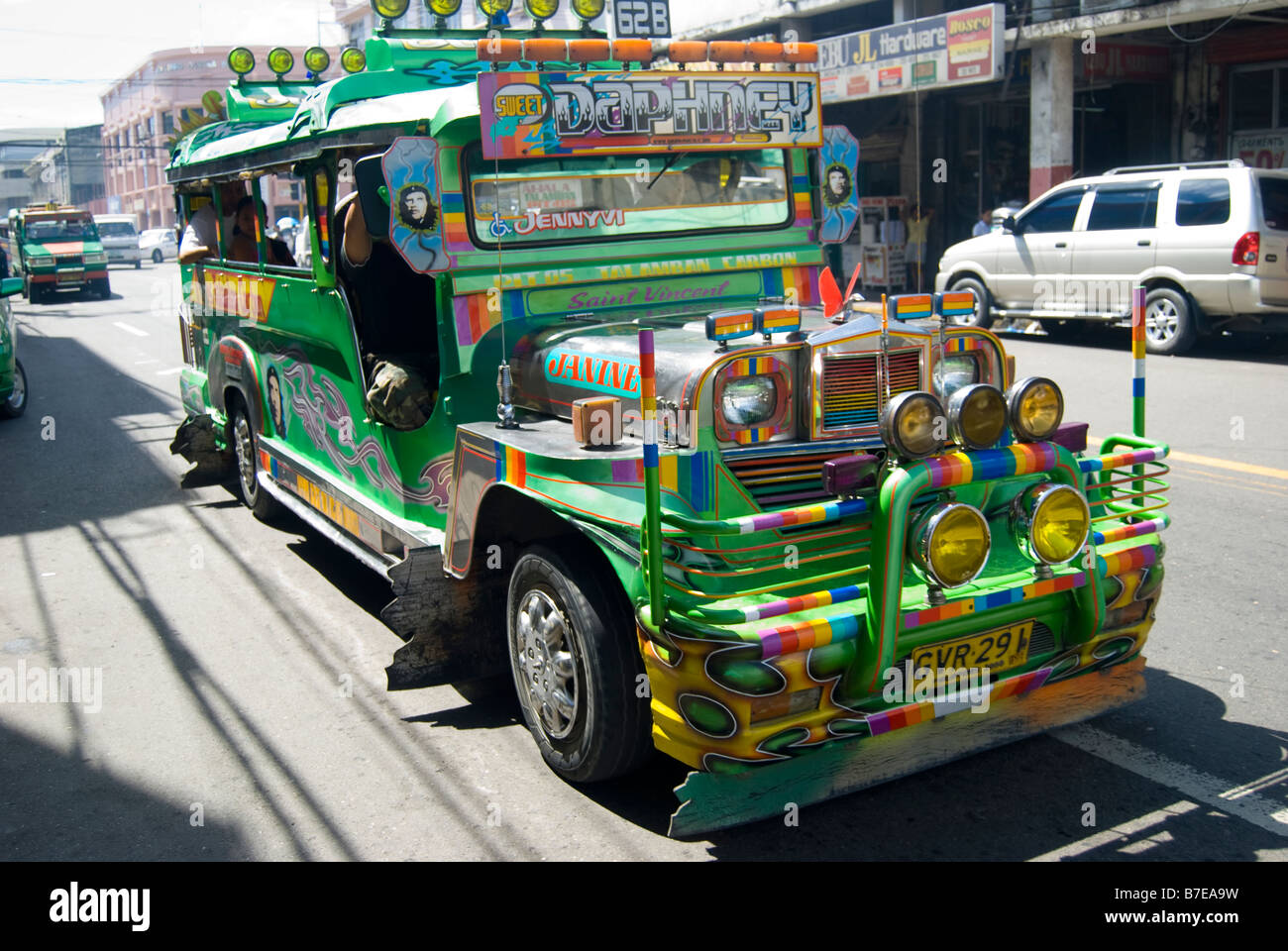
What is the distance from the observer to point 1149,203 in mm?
14156

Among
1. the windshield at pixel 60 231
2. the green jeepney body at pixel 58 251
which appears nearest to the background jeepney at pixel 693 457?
the green jeepney body at pixel 58 251

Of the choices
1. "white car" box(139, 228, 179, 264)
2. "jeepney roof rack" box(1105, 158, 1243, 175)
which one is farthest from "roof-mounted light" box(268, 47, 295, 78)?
"white car" box(139, 228, 179, 264)

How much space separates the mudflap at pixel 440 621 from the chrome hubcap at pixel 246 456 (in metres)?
3.81

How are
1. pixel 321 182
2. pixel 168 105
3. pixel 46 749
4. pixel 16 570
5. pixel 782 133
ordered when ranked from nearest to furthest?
pixel 46 749 < pixel 782 133 < pixel 321 182 < pixel 16 570 < pixel 168 105

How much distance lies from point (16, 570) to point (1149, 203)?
12566mm

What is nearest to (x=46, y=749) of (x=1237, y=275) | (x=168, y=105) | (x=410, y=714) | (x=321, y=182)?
(x=410, y=714)

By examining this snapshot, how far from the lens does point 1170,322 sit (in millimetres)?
13969

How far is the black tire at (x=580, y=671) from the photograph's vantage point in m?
3.83

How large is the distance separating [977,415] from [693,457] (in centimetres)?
88

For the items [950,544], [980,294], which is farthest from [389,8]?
[980,294]

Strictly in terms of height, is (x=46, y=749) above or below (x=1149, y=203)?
below

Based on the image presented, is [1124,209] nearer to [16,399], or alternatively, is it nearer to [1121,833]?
[1121,833]

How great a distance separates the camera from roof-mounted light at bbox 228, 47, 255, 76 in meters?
8.92

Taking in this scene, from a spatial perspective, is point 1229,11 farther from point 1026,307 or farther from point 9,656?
point 9,656
